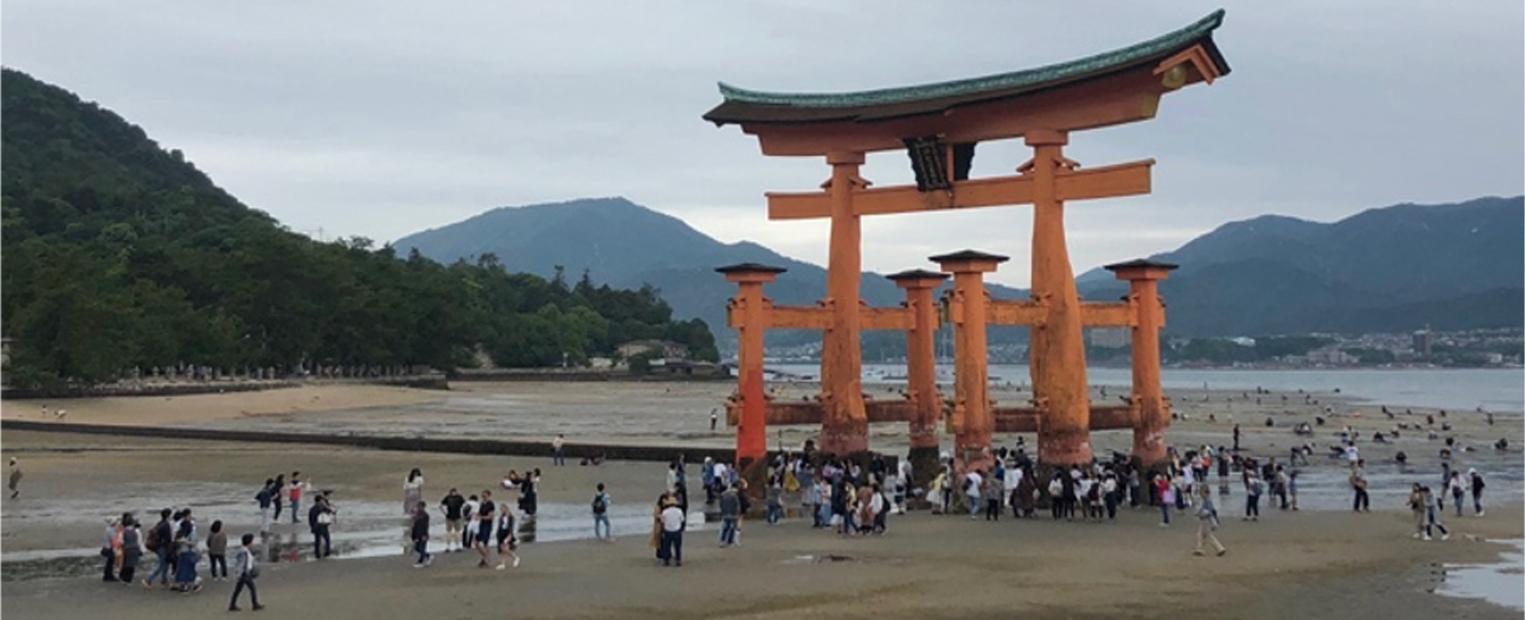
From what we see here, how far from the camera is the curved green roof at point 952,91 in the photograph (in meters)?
26.5

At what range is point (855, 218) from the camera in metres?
33.0

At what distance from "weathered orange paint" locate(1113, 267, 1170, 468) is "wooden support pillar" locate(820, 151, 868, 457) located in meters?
6.81

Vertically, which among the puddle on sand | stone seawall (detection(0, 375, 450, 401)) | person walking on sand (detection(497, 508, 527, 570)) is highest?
stone seawall (detection(0, 375, 450, 401))

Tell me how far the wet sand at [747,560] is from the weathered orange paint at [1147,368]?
2.48 meters

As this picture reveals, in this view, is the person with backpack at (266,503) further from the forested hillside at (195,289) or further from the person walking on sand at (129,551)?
the forested hillside at (195,289)

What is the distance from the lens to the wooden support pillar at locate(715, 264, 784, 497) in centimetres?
3050

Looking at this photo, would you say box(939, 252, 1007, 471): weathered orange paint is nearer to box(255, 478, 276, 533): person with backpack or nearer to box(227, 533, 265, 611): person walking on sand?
box(255, 478, 276, 533): person with backpack

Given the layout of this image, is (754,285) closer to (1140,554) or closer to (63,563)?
(1140,554)

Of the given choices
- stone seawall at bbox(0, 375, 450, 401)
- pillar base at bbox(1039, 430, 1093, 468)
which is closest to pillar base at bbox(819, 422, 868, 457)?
pillar base at bbox(1039, 430, 1093, 468)

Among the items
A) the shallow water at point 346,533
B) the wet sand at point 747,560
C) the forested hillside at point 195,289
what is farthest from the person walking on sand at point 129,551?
the forested hillside at point 195,289

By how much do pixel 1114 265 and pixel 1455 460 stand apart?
24214 millimetres

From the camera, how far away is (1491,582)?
62.2ft

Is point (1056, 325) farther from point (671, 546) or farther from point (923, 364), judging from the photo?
point (671, 546)

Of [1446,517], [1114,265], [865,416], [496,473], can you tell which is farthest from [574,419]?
[1446,517]
